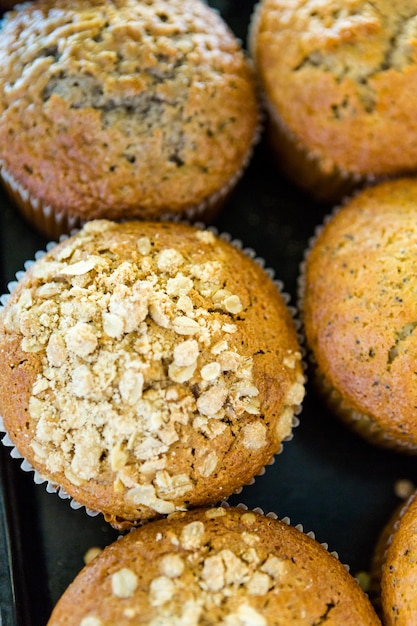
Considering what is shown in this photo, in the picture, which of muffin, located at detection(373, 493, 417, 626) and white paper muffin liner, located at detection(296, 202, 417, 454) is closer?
muffin, located at detection(373, 493, 417, 626)

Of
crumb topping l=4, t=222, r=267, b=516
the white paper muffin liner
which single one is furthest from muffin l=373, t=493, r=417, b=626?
crumb topping l=4, t=222, r=267, b=516

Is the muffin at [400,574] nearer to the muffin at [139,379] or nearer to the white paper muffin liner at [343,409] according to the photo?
the white paper muffin liner at [343,409]

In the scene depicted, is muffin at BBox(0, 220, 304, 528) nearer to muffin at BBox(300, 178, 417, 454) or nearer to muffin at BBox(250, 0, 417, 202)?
muffin at BBox(300, 178, 417, 454)

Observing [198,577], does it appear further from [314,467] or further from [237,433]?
[314,467]

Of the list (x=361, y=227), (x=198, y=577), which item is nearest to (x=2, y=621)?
(x=198, y=577)

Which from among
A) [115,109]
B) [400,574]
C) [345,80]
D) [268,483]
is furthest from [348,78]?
[400,574]

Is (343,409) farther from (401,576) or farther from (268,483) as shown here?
(401,576)
